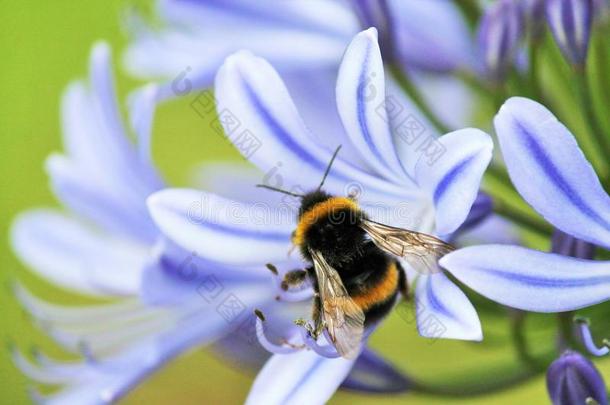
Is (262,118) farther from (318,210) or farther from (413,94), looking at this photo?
(413,94)

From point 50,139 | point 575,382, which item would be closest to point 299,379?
point 575,382

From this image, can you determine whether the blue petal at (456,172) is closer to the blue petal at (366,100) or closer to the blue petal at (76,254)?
the blue petal at (366,100)

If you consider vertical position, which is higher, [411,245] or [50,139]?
[411,245]

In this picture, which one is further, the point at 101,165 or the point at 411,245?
the point at 101,165

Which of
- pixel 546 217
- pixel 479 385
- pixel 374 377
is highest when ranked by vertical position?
pixel 546 217

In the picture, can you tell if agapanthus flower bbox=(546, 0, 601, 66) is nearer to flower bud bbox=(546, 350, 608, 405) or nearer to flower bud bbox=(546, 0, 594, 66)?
flower bud bbox=(546, 0, 594, 66)

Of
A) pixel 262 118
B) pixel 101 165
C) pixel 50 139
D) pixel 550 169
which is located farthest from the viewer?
pixel 50 139

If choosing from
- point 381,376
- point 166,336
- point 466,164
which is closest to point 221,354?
point 166,336
